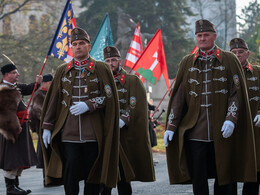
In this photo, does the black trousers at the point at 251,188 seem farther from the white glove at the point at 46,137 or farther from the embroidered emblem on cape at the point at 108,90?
the white glove at the point at 46,137

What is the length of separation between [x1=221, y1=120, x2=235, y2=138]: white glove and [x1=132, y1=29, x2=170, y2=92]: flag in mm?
6993

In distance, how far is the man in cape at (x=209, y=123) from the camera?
5.41 m

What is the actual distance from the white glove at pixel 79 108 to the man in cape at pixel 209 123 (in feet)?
2.92

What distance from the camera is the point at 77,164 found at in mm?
5566

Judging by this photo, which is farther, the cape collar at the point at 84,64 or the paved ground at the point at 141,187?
the paved ground at the point at 141,187

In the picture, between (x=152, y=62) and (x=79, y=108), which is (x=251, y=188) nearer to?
(x=79, y=108)

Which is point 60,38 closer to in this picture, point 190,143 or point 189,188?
point 189,188

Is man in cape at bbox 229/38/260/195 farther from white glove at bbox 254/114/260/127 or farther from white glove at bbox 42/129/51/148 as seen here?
white glove at bbox 42/129/51/148

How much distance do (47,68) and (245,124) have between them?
91.6 feet

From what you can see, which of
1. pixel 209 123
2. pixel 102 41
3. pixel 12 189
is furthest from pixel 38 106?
pixel 209 123

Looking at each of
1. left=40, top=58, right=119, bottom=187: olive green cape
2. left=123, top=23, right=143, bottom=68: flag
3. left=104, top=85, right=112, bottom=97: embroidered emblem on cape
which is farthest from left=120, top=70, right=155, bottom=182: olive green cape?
left=123, top=23, right=143, bottom=68: flag

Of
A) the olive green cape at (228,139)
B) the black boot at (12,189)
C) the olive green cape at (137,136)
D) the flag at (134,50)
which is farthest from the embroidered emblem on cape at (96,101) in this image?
the flag at (134,50)

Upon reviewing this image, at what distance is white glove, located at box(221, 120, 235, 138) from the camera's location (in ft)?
17.3

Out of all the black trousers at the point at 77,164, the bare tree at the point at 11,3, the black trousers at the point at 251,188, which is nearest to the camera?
the black trousers at the point at 77,164
